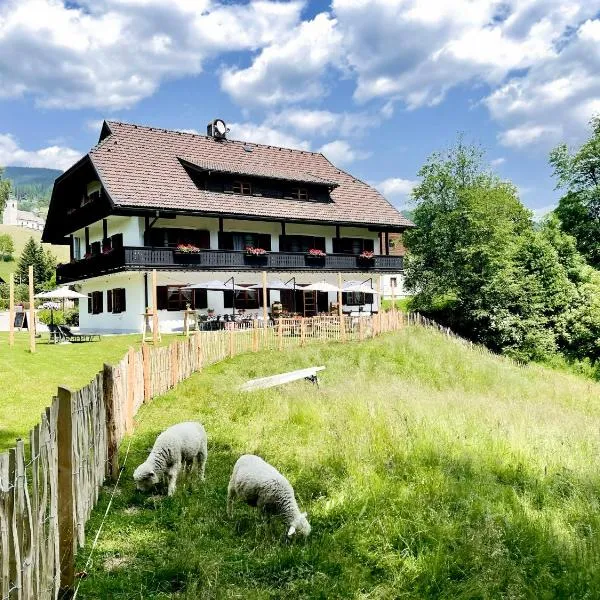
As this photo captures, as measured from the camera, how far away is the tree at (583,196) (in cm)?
3945

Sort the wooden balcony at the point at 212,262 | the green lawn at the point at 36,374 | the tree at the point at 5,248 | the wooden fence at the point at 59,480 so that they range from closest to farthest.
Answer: the wooden fence at the point at 59,480 < the green lawn at the point at 36,374 < the wooden balcony at the point at 212,262 < the tree at the point at 5,248

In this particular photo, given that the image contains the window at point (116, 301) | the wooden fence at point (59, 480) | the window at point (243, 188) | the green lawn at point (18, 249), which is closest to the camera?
the wooden fence at point (59, 480)

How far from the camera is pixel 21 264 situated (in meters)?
74.2

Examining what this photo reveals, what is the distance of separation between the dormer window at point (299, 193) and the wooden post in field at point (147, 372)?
25.5 meters

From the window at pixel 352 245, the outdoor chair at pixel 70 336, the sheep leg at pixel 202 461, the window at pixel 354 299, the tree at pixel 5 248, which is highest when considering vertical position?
the tree at pixel 5 248

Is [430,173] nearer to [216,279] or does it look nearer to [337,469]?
[216,279]

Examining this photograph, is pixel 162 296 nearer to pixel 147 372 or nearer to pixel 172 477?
pixel 147 372

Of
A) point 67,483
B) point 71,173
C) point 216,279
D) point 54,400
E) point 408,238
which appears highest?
point 71,173

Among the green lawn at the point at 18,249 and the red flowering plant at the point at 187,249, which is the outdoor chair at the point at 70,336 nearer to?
the red flowering plant at the point at 187,249

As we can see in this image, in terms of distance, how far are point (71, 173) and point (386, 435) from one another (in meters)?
29.5

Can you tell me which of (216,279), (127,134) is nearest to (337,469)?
(216,279)

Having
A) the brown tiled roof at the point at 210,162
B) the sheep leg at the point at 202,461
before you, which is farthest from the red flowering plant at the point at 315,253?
the sheep leg at the point at 202,461

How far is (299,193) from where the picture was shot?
35375 mm

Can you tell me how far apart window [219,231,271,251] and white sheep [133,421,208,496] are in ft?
82.3
